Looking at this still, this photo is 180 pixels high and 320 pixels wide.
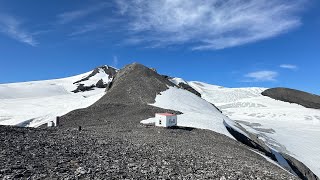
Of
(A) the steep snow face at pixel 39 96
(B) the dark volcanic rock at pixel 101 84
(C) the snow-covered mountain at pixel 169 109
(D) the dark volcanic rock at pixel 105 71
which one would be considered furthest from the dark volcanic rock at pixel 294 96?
→ (A) the steep snow face at pixel 39 96

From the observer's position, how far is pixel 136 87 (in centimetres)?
7812

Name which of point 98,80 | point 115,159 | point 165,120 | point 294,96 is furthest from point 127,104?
point 294,96

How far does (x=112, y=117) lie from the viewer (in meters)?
56.7

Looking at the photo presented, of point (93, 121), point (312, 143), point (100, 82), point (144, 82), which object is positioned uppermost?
point (100, 82)

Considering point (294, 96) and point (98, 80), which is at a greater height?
point (98, 80)

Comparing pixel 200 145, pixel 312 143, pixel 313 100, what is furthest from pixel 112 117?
pixel 313 100

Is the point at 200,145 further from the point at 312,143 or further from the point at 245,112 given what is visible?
the point at 245,112

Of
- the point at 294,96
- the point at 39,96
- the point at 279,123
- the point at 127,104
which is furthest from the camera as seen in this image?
the point at 294,96

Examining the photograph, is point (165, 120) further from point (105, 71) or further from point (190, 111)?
point (105, 71)

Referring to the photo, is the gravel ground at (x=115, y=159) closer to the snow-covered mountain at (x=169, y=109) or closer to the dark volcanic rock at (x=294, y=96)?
the snow-covered mountain at (x=169, y=109)

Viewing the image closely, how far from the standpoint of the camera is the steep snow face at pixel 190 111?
5288 centimetres

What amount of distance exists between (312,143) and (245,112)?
190 feet

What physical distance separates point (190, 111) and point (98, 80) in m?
101

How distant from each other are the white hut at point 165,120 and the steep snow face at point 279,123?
2231 centimetres
